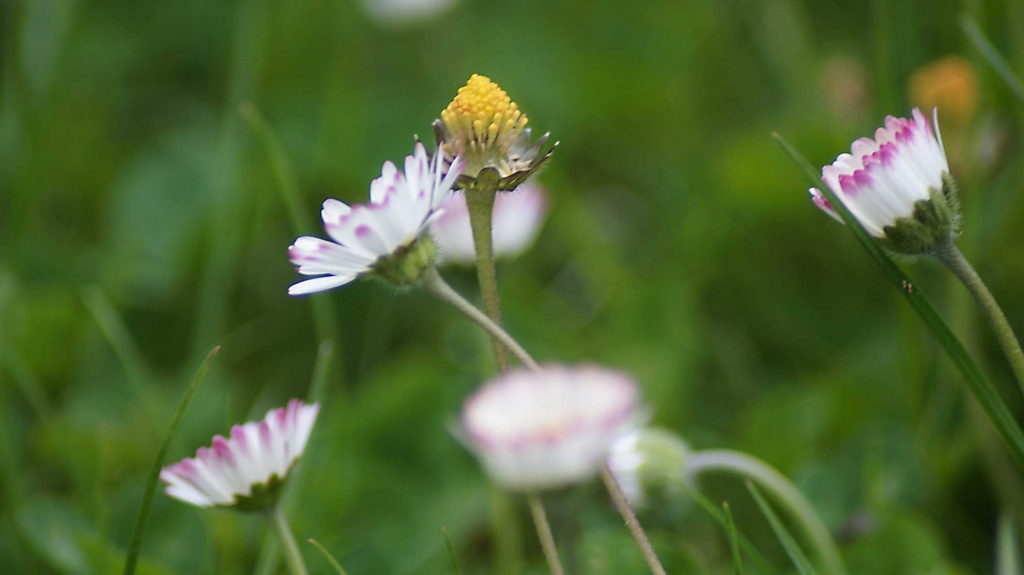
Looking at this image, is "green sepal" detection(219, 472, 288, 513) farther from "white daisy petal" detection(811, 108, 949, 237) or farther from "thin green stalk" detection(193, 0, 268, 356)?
"thin green stalk" detection(193, 0, 268, 356)

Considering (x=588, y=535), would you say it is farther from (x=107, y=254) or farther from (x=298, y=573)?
(x=107, y=254)

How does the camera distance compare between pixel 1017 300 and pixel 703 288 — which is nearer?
pixel 1017 300

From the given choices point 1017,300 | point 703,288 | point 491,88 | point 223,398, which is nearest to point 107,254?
point 223,398

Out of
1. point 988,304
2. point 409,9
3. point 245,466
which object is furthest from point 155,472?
point 409,9

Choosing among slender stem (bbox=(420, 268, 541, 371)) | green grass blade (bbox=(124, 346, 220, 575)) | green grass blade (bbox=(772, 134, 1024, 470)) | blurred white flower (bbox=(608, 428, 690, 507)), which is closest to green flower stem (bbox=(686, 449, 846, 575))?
blurred white flower (bbox=(608, 428, 690, 507))

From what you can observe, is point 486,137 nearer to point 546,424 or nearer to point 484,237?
point 484,237

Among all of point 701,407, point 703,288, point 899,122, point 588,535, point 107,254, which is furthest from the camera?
point 107,254
